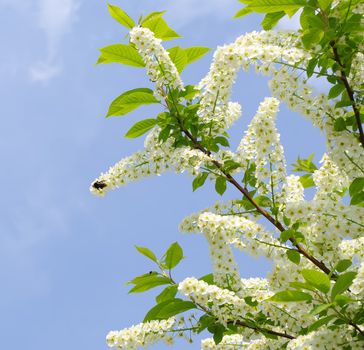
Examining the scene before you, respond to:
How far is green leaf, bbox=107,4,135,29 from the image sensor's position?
17.7 ft

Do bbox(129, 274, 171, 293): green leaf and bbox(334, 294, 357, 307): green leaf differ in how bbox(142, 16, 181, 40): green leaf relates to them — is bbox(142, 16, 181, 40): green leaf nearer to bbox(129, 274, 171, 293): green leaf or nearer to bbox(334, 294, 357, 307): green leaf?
bbox(129, 274, 171, 293): green leaf

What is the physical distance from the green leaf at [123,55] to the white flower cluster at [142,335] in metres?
2.22

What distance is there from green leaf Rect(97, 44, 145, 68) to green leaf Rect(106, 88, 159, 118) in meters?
0.24

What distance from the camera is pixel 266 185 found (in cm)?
504

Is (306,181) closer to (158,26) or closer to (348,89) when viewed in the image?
(348,89)

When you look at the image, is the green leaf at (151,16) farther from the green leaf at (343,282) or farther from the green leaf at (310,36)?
the green leaf at (343,282)

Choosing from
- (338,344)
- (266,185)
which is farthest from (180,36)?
(338,344)

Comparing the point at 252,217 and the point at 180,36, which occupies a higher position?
the point at 180,36

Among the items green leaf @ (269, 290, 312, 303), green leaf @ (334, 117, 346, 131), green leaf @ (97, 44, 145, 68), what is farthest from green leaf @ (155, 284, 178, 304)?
green leaf @ (97, 44, 145, 68)

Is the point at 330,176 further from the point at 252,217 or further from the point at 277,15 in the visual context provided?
the point at 277,15

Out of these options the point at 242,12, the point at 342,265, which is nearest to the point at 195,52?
the point at 242,12

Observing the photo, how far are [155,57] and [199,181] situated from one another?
1116 millimetres

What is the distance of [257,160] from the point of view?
509 cm

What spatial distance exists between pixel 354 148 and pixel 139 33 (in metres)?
1.97
